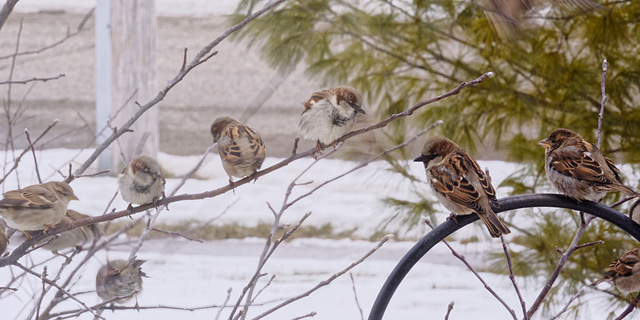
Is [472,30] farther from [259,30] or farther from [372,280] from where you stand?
[372,280]

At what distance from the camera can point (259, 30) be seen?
1728 millimetres

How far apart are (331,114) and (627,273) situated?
1.34 feet

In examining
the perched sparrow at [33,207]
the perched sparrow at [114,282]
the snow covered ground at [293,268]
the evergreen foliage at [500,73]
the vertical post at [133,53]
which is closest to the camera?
the perched sparrow at [33,207]

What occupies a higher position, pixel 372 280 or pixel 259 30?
pixel 259 30

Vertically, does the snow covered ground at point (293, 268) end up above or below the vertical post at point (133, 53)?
below

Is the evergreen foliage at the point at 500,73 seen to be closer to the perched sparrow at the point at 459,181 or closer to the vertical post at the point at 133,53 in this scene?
the perched sparrow at the point at 459,181

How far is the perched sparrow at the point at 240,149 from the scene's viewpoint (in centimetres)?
72

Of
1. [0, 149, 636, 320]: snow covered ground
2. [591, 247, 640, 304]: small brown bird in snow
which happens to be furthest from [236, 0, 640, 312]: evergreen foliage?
[591, 247, 640, 304]: small brown bird in snow

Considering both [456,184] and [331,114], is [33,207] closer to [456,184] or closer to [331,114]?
[331,114]

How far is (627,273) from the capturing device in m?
0.81

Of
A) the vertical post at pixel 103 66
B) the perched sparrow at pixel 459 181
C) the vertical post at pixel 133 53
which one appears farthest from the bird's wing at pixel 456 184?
the vertical post at pixel 103 66

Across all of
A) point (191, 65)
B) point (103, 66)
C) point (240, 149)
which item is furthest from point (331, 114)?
point (103, 66)

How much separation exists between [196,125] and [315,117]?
3.66 m

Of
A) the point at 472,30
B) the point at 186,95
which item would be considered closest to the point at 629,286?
the point at 472,30
